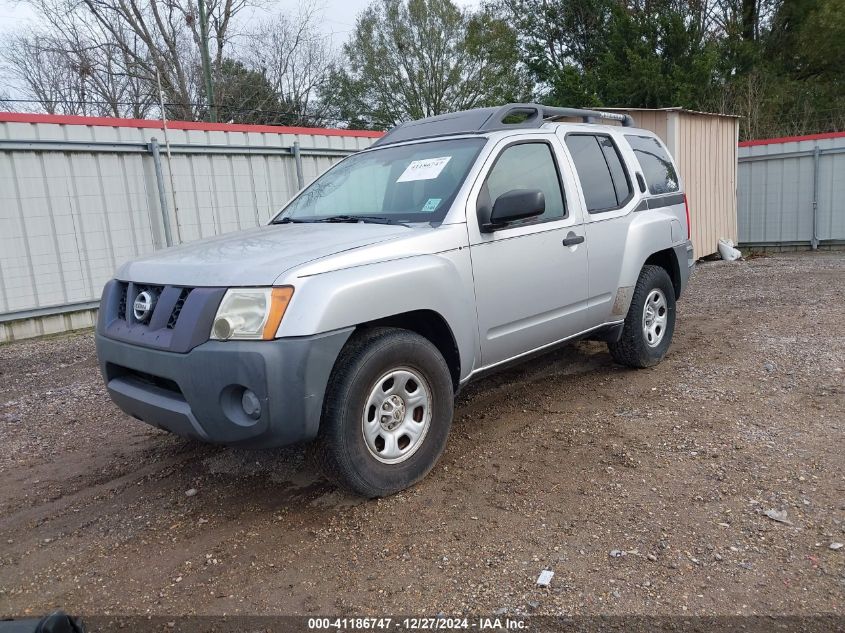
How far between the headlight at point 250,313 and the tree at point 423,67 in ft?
92.5

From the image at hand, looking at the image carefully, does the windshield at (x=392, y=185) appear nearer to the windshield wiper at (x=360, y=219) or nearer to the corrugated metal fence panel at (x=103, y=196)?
the windshield wiper at (x=360, y=219)

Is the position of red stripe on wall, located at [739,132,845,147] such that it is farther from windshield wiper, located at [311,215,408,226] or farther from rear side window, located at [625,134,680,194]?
windshield wiper, located at [311,215,408,226]

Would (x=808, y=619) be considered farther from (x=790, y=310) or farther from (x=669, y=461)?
(x=790, y=310)

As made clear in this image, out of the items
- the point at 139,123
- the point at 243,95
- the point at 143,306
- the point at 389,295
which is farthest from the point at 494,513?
the point at 243,95

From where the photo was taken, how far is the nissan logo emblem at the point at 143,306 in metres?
3.07

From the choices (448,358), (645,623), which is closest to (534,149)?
(448,358)

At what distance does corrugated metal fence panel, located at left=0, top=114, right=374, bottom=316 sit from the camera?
797 cm

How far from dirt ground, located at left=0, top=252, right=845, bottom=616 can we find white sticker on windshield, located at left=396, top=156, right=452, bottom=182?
162 centimetres

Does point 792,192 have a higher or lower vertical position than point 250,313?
lower

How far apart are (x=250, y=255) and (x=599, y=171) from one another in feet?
9.28

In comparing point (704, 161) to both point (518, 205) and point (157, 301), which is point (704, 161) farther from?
point (157, 301)

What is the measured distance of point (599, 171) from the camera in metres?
4.75

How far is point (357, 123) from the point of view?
30.7 m

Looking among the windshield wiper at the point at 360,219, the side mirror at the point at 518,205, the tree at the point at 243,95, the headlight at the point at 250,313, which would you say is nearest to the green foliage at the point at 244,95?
the tree at the point at 243,95
